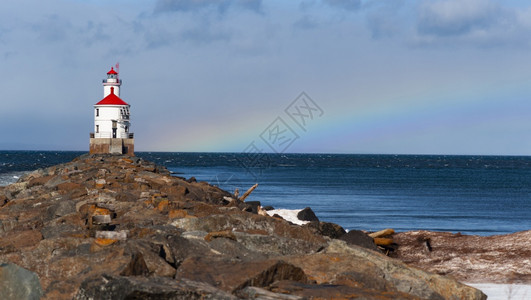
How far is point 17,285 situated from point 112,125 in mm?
53273

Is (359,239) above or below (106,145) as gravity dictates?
below

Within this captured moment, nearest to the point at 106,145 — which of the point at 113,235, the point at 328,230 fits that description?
the point at 328,230

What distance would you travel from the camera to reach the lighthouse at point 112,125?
58.5 meters

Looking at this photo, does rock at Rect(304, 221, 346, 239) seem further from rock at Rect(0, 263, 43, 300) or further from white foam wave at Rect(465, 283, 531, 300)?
rock at Rect(0, 263, 43, 300)

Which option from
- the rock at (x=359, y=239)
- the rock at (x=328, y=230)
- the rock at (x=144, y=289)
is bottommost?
the rock at (x=359, y=239)

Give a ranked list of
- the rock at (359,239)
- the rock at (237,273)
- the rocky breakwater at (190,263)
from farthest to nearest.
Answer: the rock at (359,239) < the rock at (237,273) < the rocky breakwater at (190,263)

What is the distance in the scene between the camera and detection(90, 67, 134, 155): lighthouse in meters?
58.5

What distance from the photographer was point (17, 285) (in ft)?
23.1

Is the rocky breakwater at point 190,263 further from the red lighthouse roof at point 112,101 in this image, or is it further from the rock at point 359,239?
the red lighthouse roof at point 112,101

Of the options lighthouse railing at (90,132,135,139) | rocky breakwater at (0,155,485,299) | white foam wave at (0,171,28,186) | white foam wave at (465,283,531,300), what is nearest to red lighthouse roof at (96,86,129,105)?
lighthouse railing at (90,132,135,139)

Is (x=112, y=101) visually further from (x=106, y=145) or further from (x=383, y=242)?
(x=383, y=242)

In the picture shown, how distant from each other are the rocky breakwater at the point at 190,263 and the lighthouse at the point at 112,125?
4662 centimetres

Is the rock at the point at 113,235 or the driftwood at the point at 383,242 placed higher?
the rock at the point at 113,235

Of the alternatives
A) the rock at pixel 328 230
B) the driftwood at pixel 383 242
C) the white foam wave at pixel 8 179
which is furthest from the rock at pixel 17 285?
the white foam wave at pixel 8 179
